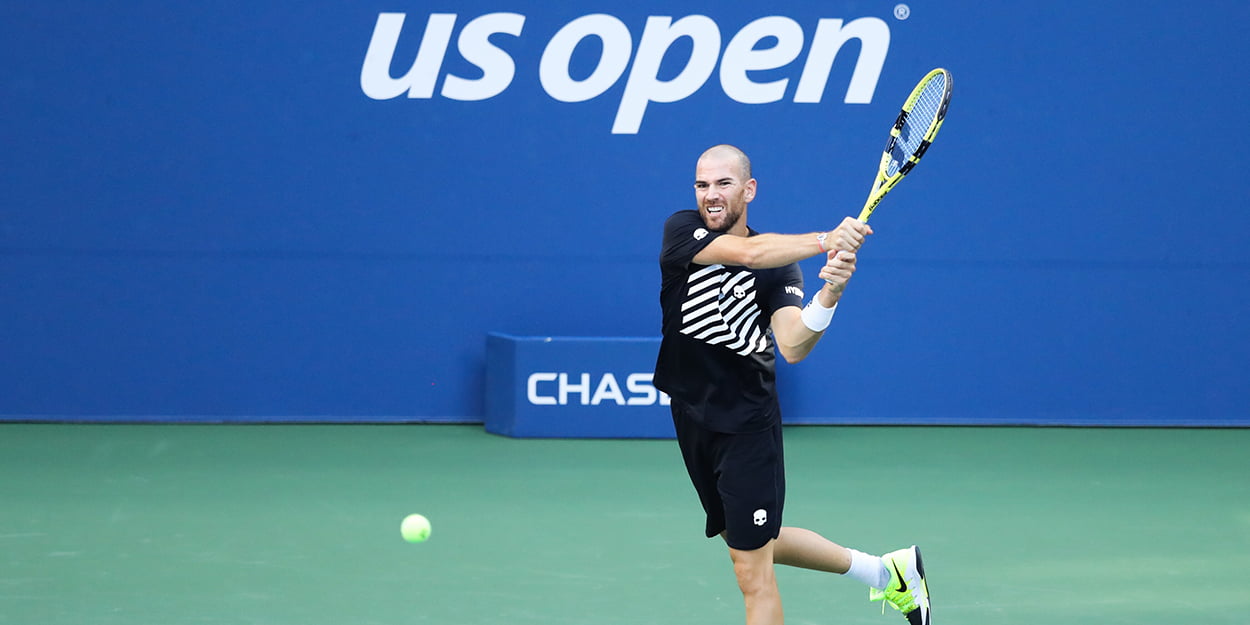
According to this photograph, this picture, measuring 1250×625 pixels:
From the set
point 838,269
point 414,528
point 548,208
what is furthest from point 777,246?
point 548,208

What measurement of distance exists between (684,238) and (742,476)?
697mm

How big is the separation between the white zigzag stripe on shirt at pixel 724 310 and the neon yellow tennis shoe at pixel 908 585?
964 mm

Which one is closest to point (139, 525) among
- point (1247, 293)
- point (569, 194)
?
point (569, 194)

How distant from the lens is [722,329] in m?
4.05

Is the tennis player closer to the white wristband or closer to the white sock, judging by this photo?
the white wristband

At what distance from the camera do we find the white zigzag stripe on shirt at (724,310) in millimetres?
4051

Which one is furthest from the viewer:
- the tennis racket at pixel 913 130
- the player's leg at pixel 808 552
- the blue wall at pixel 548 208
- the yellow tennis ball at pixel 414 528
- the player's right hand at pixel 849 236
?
the blue wall at pixel 548 208

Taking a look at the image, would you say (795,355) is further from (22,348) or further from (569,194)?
(22,348)

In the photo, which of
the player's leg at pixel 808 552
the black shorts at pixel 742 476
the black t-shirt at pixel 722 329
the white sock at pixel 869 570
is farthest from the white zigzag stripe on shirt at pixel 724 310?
the white sock at pixel 869 570

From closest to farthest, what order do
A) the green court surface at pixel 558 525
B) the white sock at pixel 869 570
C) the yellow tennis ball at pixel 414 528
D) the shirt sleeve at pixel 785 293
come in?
1. the shirt sleeve at pixel 785 293
2. the white sock at pixel 869 570
3. the green court surface at pixel 558 525
4. the yellow tennis ball at pixel 414 528

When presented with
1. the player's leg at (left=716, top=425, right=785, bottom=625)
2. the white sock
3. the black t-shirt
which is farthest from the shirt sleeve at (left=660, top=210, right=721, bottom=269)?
the white sock

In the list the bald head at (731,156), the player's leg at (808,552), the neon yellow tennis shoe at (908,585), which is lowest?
the neon yellow tennis shoe at (908,585)

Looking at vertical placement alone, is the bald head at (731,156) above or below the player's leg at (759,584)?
above

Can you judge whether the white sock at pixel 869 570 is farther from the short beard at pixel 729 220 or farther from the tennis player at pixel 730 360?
the short beard at pixel 729 220
